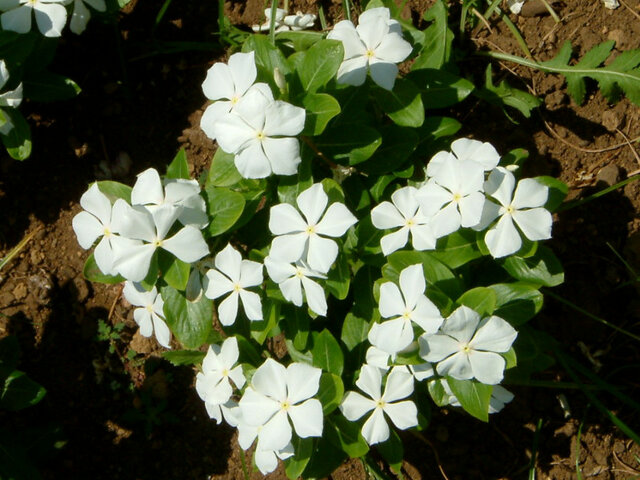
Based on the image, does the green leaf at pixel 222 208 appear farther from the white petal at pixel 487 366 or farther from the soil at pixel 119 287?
the soil at pixel 119 287

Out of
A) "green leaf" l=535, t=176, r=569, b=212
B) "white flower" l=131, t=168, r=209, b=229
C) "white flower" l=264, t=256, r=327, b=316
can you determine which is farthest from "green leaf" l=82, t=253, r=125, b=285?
"green leaf" l=535, t=176, r=569, b=212

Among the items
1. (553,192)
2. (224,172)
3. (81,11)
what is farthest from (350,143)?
(81,11)

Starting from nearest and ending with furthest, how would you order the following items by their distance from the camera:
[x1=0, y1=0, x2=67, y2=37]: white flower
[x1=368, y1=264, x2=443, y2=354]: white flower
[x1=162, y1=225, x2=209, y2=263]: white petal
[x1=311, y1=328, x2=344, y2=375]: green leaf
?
[x1=368, y1=264, x2=443, y2=354]: white flower, [x1=162, y1=225, x2=209, y2=263]: white petal, [x1=311, y1=328, x2=344, y2=375]: green leaf, [x1=0, y1=0, x2=67, y2=37]: white flower

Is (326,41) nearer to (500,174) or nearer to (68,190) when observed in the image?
(500,174)

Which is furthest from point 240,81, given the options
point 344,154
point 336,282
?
point 336,282

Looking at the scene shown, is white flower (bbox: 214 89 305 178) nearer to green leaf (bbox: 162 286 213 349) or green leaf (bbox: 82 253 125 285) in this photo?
green leaf (bbox: 162 286 213 349)

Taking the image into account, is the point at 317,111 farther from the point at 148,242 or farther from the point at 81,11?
the point at 81,11
